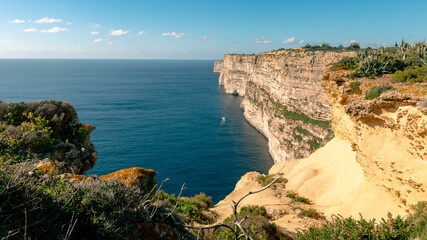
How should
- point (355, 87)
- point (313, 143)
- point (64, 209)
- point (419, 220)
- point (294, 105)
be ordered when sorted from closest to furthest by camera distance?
1. point (64, 209)
2. point (419, 220)
3. point (355, 87)
4. point (313, 143)
5. point (294, 105)

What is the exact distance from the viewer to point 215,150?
2228 inches

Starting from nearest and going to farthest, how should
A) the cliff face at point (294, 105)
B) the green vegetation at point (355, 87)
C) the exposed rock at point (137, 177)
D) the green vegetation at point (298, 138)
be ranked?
1. the exposed rock at point (137, 177)
2. the green vegetation at point (355, 87)
3. the cliff face at point (294, 105)
4. the green vegetation at point (298, 138)

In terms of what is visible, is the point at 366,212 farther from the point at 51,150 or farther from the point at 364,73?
the point at 51,150

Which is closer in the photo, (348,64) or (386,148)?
(386,148)

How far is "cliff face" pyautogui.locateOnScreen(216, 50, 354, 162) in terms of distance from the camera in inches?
2085

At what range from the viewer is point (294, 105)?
61906mm

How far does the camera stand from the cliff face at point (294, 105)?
52969 mm

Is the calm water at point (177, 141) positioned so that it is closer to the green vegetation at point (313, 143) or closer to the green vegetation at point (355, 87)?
the green vegetation at point (313, 143)

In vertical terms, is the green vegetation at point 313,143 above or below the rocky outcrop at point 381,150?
below

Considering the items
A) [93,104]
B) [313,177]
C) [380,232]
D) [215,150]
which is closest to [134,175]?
[380,232]

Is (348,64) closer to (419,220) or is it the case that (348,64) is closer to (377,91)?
(377,91)

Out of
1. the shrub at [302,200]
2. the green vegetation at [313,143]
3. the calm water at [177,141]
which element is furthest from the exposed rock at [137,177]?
the green vegetation at [313,143]

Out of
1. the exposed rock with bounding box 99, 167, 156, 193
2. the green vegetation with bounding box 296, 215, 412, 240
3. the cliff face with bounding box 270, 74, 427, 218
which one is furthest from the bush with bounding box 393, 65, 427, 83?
the exposed rock with bounding box 99, 167, 156, 193

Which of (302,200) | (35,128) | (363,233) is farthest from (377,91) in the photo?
(35,128)
